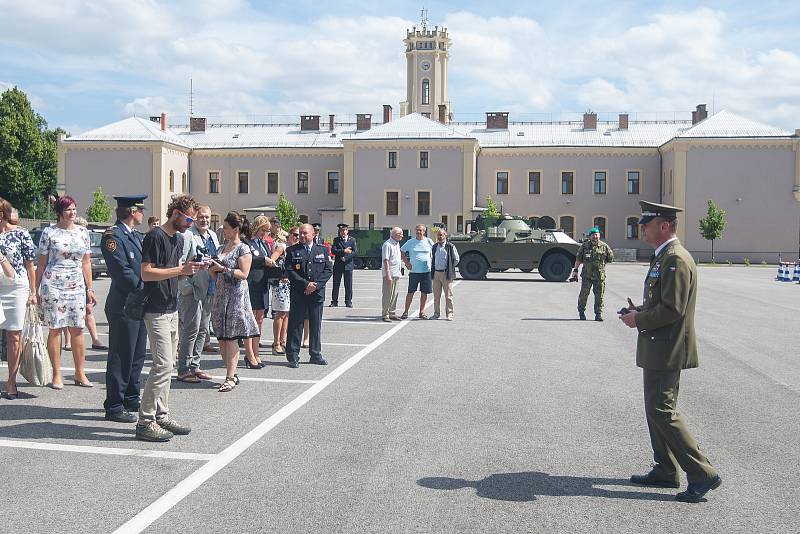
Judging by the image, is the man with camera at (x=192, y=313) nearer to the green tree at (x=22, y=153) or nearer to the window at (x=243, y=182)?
the window at (x=243, y=182)

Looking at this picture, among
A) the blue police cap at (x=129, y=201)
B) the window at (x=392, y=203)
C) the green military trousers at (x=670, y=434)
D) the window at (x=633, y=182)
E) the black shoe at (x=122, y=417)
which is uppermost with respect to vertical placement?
the window at (x=633, y=182)

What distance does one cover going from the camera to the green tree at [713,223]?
54.4 metres

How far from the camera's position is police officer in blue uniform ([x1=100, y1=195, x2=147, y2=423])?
6961mm

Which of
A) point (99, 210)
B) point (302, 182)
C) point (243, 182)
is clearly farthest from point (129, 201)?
point (243, 182)

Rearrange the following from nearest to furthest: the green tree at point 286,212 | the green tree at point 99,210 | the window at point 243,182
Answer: the green tree at point 99,210 < the green tree at point 286,212 < the window at point 243,182

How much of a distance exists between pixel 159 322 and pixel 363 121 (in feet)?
209

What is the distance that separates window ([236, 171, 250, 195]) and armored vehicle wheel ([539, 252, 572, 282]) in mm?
40831

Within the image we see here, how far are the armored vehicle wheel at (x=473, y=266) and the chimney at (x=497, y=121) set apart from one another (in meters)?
38.4

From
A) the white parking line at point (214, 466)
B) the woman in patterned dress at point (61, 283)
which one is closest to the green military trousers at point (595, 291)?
the white parking line at point (214, 466)

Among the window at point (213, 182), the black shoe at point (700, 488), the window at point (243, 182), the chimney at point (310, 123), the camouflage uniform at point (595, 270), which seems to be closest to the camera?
the black shoe at point (700, 488)

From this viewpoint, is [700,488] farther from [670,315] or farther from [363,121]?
[363,121]

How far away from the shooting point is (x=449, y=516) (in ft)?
15.4

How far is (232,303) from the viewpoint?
28.1ft

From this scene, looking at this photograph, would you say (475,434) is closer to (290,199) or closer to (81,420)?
(81,420)
